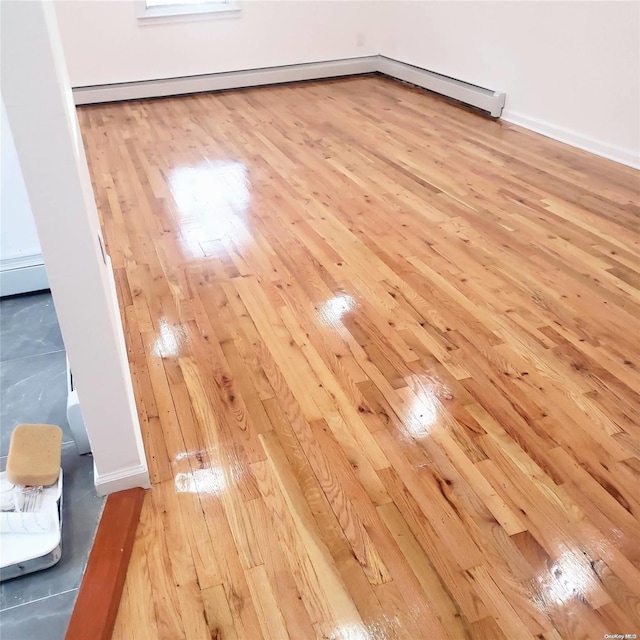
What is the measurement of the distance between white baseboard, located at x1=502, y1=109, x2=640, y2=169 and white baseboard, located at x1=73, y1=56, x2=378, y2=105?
2123mm

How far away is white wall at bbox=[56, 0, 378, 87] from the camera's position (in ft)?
18.0

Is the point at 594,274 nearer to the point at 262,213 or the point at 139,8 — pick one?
the point at 262,213

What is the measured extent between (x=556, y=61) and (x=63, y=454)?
4.35 meters

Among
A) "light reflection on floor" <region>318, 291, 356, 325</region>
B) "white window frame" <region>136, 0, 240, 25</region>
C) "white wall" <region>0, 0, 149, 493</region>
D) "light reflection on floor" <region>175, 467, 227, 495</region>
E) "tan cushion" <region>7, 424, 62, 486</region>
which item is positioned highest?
"white wall" <region>0, 0, 149, 493</region>

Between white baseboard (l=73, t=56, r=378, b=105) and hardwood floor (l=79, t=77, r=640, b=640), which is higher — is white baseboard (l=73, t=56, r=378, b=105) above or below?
below

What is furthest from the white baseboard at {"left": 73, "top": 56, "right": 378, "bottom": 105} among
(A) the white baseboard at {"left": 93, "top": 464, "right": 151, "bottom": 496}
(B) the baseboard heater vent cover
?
(A) the white baseboard at {"left": 93, "top": 464, "right": 151, "bottom": 496}

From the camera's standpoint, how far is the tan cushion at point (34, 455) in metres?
1.64

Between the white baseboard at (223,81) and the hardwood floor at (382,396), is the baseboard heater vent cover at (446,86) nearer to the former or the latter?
the white baseboard at (223,81)

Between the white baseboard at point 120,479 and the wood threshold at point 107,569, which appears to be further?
the white baseboard at point 120,479

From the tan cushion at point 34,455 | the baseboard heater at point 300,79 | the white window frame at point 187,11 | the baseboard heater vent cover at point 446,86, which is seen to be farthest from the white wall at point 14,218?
the baseboard heater vent cover at point 446,86

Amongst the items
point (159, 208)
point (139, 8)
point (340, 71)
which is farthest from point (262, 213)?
point (340, 71)

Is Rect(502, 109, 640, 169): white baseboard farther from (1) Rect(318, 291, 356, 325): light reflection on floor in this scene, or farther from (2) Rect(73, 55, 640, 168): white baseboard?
(1) Rect(318, 291, 356, 325): light reflection on floor

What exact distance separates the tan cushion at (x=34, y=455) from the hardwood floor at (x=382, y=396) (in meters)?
0.28

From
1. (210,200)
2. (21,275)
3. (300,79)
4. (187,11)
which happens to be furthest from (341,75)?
(21,275)
